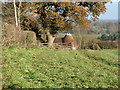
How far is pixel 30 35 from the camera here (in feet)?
56.6

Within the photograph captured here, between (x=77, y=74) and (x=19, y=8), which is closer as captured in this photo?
(x=77, y=74)

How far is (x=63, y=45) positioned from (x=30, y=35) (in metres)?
5.85

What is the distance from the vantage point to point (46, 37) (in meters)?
24.3

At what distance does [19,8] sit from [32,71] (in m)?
14.0

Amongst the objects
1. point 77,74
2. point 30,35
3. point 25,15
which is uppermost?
point 25,15

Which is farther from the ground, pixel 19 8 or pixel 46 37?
pixel 19 8

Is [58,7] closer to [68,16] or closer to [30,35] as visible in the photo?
[68,16]

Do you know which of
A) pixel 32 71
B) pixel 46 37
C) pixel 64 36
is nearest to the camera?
pixel 32 71

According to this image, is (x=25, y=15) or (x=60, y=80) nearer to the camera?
(x=60, y=80)

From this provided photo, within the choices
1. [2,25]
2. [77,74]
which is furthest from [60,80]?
[2,25]

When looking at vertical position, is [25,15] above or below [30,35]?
above

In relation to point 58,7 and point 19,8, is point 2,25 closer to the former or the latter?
point 19,8

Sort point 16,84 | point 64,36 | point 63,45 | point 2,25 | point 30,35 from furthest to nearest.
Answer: point 64,36 < point 63,45 < point 30,35 < point 2,25 < point 16,84

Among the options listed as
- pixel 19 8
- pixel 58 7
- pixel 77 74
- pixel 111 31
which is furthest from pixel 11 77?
pixel 111 31
